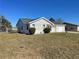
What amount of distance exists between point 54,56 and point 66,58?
42.3 inches

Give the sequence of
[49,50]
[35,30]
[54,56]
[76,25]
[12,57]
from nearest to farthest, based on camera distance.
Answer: [12,57]
[54,56]
[49,50]
[35,30]
[76,25]

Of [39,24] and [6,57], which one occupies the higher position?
[39,24]

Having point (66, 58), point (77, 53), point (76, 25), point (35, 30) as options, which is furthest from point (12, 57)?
point (76, 25)

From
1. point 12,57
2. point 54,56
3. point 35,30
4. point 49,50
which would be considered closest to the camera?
point 12,57

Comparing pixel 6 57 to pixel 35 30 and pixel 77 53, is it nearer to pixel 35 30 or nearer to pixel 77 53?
pixel 77 53

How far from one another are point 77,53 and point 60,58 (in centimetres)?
221

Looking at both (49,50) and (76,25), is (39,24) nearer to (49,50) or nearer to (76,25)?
(49,50)

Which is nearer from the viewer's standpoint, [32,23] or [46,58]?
[46,58]

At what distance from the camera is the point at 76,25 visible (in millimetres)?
58812

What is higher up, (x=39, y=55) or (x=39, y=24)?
(x=39, y=24)

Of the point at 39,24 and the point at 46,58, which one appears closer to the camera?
the point at 46,58

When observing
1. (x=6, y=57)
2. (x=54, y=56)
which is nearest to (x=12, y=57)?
(x=6, y=57)

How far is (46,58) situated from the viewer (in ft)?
41.7

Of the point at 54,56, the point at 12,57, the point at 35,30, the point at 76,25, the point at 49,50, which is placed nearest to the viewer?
the point at 12,57
